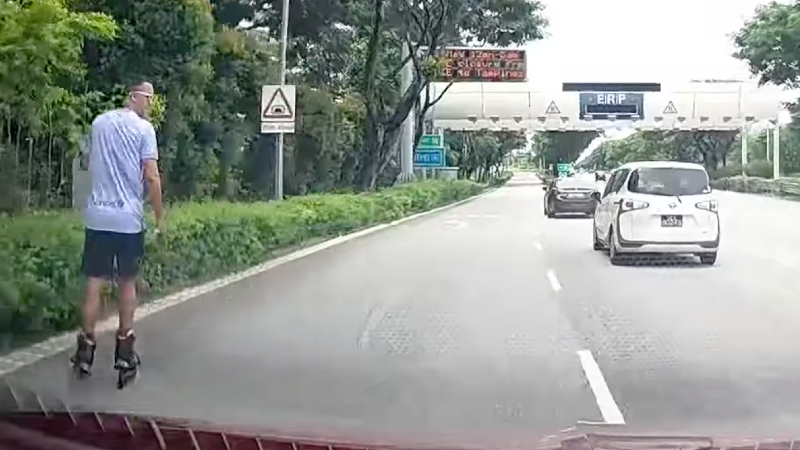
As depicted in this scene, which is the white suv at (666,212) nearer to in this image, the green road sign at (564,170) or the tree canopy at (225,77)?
the tree canopy at (225,77)

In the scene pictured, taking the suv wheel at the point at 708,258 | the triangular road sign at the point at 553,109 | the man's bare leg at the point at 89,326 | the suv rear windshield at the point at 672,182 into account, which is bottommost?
the suv wheel at the point at 708,258

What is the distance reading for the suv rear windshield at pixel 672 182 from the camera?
1720cm

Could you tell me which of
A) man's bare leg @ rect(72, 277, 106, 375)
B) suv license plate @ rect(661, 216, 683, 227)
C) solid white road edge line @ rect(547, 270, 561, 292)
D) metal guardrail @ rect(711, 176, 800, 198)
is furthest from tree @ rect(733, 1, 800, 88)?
man's bare leg @ rect(72, 277, 106, 375)

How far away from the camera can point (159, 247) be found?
11.3 m

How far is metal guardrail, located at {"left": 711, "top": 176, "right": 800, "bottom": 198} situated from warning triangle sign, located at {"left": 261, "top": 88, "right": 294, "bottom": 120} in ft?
82.4

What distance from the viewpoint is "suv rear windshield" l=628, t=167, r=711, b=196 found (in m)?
17.2

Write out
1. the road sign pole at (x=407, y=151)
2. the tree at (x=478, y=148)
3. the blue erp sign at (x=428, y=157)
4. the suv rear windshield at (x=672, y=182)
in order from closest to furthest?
1. the suv rear windshield at (x=672, y=182)
2. the road sign pole at (x=407, y=151)
3. the blue erp sign at (x=428, y=157)
4. the tree at (x=478, y=148)

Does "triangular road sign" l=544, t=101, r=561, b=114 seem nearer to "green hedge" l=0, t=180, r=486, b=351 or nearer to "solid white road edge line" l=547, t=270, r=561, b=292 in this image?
"green hedge" l=0, t=180, r=486, b=351

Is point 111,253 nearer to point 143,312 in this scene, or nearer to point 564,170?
point 143,312

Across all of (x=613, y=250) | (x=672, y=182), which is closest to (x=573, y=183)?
(x=613, y=250)

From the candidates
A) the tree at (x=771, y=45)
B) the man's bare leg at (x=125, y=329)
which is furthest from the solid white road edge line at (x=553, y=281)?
the tree at (x=771, y=45)

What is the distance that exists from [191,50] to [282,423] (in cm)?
1371

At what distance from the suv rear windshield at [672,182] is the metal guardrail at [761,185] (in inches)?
989

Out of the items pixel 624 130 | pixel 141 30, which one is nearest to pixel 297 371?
pixel 141 30
